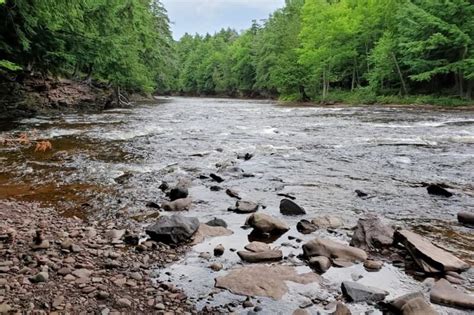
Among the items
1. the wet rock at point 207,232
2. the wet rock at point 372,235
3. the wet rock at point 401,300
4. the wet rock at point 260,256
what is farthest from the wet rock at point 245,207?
the wet rock at point 401,300

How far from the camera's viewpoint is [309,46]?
45.2m

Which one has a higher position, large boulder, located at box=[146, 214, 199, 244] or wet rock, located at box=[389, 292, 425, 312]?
large boulder, located at box=[146, 214, 199, 244]

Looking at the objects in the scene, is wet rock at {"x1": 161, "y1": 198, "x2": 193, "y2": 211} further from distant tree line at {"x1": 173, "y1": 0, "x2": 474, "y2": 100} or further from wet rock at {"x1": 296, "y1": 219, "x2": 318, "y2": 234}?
distant tree line at {"x1": 173, "y1": 0, "x2": 474, "y2": 100}

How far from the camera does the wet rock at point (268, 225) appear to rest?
6.09 meters

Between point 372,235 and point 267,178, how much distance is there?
4.24 meters

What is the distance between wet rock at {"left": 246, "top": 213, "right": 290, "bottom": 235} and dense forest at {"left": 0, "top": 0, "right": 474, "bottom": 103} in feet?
30.9

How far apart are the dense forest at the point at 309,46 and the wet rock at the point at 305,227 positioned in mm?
9872

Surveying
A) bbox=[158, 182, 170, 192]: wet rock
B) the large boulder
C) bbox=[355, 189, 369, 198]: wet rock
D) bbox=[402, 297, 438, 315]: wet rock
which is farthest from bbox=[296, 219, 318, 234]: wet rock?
bbox=[158, 182, 170, 192]: wet rock

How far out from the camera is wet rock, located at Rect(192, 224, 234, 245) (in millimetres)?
5797

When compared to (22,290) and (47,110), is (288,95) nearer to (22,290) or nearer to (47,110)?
(47,110)

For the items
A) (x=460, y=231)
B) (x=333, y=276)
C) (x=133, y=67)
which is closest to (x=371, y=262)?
(x=333, y=276)

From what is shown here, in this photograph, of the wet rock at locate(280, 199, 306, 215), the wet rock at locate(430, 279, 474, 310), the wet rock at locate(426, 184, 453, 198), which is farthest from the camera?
the wet rock at locate(426, 184, 453, 198)

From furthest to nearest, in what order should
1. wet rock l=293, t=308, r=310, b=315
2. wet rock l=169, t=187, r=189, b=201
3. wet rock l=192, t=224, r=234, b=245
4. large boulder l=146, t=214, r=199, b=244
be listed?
wet rock l=169, t=187, r=189, b=201
wet rock l=192, t=224, r=234, b=245
large boulder l=146, t=214, r=199, b=244
wet rock l=293, t=308, r=310, b=315

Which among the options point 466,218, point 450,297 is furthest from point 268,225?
point 466,218
